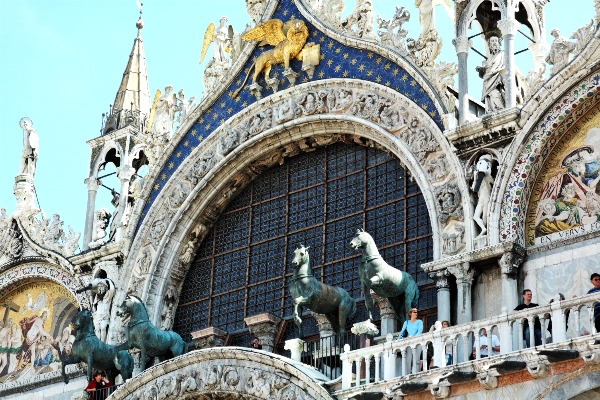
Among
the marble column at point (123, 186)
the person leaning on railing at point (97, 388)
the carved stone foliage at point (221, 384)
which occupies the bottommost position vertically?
the carved stone foliage at point (221, 384)

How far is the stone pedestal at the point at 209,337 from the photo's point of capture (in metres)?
25.4

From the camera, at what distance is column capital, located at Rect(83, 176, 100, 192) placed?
1150 inches

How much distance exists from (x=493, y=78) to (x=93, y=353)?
28.7 ft

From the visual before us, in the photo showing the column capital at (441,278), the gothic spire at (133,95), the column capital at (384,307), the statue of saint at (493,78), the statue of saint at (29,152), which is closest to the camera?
the column capital at (441,278)

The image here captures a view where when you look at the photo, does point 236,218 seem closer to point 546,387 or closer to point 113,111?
point 113,111

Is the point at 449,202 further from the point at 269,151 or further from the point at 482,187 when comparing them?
the point at 269,151

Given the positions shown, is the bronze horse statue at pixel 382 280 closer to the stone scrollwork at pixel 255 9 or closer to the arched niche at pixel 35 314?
the stone scrollwork at pixel 255 9

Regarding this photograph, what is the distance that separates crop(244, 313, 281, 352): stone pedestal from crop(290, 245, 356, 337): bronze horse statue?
7.08 feet

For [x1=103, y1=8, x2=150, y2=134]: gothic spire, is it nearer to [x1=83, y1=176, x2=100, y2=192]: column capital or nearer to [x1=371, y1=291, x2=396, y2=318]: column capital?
[x1=83, y1=176, x2=100, y2=192]: column capital

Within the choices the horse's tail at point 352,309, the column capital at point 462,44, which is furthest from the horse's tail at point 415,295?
the column capital at point 462,44

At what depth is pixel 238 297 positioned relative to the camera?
85.8ft

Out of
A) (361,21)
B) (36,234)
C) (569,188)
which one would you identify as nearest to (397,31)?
(361,21)

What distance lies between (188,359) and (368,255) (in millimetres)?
3758

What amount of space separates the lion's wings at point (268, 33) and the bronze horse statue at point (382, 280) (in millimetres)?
6438
